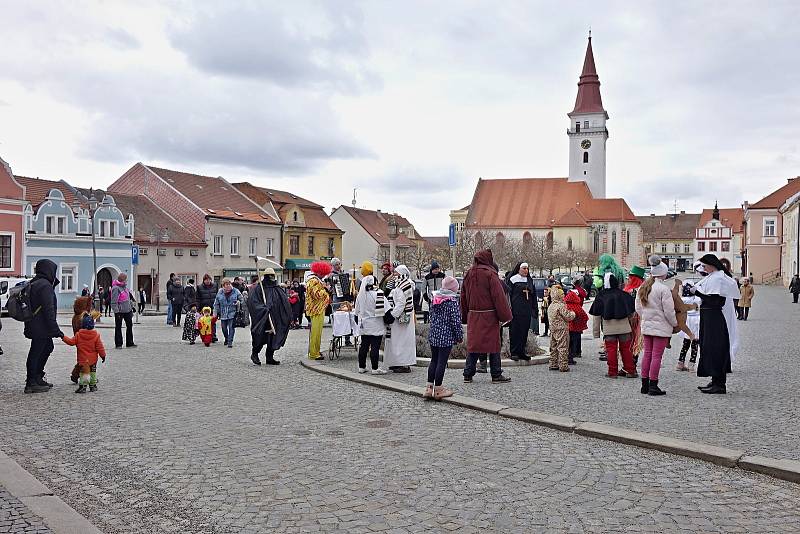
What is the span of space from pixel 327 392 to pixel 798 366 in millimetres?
7987

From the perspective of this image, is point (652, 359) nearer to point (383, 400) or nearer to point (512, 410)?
point (512, 410)

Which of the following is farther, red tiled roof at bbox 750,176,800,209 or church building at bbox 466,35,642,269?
church building at bbox 466,35,642,269

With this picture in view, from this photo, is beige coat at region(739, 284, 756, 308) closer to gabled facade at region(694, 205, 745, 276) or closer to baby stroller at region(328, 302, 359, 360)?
baby stroller at region(328, 302, 359, 360)

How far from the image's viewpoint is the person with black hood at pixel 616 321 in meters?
10.7

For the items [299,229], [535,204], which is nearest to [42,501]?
[299,229]

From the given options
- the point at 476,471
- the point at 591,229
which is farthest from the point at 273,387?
the point at 591,229

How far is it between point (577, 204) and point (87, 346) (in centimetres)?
9236

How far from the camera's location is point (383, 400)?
937 cm

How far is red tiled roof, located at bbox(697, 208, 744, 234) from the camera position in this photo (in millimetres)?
127875

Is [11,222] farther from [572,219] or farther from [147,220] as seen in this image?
[572,219]

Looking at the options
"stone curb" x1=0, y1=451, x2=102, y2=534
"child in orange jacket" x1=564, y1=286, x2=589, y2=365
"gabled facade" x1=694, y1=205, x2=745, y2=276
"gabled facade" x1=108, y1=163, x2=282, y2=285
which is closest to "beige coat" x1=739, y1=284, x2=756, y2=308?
"child in orange jacket" x1=564, y1=286, x2=589, y2=365

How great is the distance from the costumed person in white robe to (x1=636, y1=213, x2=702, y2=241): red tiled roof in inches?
5499

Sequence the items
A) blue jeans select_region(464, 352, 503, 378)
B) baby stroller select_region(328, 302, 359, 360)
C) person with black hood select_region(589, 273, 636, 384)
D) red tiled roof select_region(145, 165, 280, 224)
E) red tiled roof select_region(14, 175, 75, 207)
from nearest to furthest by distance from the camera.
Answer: blue jeans select_region(464, 352, 503, 378), person with black hood select_region(589, 273, 636, 384), baby stroller select_region(328, 302, 359, 360), red tiled roof select_region(14, 175, 75, 207), red tiled roof select_region(145, 165, 280, 224)

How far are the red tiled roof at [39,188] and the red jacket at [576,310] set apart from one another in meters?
36.4
